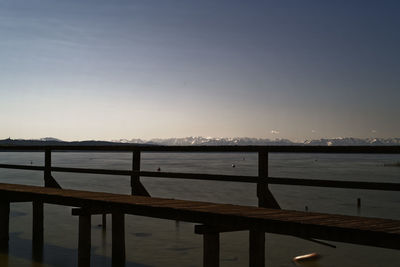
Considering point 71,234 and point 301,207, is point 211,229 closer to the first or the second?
point 71,234

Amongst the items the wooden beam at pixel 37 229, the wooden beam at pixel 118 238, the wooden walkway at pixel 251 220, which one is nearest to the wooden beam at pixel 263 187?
the wooden walkway at pixel 251 220

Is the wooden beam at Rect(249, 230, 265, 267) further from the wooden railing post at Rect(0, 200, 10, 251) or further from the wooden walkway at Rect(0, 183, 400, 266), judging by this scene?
the wooden railing post at Rect(0, 200, 10, 251)

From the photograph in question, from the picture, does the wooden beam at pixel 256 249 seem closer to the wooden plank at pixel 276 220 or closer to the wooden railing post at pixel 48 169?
the wooden plank at pixel 276 220

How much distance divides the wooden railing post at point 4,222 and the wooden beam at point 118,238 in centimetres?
302

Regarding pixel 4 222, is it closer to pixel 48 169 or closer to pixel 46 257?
pixel 46 257

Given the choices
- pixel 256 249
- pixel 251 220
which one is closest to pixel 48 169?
pixel 256 249

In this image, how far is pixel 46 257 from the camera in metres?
11.1

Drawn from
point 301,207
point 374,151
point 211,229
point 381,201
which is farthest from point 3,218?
point 381,201

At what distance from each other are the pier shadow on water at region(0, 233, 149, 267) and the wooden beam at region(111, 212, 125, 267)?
1573 millimetres

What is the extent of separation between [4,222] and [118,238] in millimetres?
3295

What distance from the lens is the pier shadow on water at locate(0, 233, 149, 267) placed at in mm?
10383

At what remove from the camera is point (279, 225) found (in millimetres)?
5285

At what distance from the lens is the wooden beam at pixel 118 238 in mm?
9031

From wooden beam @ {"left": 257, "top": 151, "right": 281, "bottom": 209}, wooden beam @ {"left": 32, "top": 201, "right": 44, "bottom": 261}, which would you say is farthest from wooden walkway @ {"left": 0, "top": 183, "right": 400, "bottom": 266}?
wooden beam @ {"left": 32, "top": 201, "right": 44, "bottom": 261}
